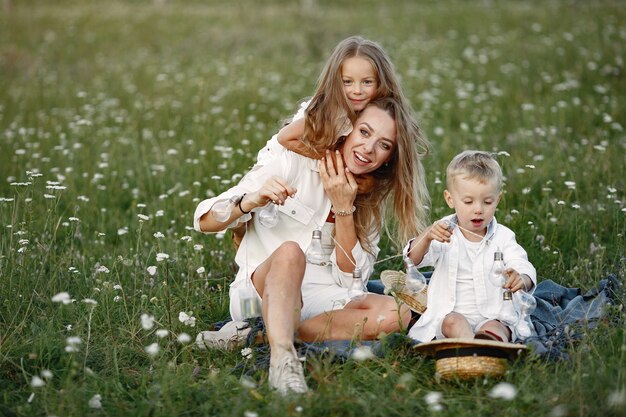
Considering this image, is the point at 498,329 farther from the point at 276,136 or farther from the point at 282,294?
the point at 276,136

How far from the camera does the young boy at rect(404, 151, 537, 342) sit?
11.7 feet

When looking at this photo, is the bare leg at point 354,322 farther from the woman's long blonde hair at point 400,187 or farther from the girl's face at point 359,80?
the girl's face at point 359,80

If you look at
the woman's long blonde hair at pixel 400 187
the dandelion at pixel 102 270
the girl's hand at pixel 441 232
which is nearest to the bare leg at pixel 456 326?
the girl's hand at pixel 441 232

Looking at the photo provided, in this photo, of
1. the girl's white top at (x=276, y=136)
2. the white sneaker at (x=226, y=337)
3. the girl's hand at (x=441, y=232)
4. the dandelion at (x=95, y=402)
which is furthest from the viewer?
the girl's white top at (x=276, y=136)

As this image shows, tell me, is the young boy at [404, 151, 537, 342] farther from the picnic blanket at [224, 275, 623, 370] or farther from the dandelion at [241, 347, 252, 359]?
the dandelion at [241, 347, 252, 359]

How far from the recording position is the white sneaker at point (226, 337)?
12.4ft

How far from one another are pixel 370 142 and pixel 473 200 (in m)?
0.57

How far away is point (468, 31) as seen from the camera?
1105 cm

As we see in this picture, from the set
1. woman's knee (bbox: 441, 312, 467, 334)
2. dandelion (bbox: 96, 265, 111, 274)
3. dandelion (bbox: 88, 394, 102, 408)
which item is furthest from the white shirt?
dandelion (bbox: 88, 394, 102, 408)

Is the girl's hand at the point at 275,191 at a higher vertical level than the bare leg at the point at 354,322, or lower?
higher

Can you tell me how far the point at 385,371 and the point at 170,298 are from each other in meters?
1.15

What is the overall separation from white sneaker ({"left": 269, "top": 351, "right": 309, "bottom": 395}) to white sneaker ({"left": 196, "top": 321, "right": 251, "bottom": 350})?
1.68 ft

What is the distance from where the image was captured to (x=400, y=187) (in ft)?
13.1

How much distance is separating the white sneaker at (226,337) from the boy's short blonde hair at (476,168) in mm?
1192
